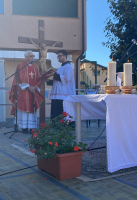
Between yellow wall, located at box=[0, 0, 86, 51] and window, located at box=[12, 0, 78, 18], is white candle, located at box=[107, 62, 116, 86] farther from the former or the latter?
window, located at box=[12, 0, 78, 18]

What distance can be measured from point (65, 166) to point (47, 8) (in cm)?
946

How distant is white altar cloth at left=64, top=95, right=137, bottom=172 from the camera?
2688 millimetres

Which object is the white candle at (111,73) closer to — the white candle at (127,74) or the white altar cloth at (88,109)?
the white candle at (127,74)

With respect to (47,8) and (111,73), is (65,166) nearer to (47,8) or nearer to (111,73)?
(111,73)

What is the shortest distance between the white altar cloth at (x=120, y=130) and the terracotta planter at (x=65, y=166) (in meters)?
0.36

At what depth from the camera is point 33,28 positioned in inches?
416

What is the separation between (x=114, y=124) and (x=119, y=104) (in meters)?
0.23

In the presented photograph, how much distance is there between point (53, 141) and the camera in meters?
2.65

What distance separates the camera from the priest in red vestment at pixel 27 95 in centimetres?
601

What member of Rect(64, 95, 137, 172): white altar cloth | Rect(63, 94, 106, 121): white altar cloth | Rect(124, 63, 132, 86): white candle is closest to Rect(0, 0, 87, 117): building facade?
Rect(63, 94, 106, 121): white altar cloth

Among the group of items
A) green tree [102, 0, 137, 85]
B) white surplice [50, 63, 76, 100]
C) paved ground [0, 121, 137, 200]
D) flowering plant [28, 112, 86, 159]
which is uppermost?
green tree [102, 0, 137, 85]

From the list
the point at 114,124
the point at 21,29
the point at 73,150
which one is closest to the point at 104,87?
the point at 114,124

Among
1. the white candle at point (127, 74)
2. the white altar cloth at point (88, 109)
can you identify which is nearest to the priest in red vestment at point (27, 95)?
the white altar cloth at point (88, 109)

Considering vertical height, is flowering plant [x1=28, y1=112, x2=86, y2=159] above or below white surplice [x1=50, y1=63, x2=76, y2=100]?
below
